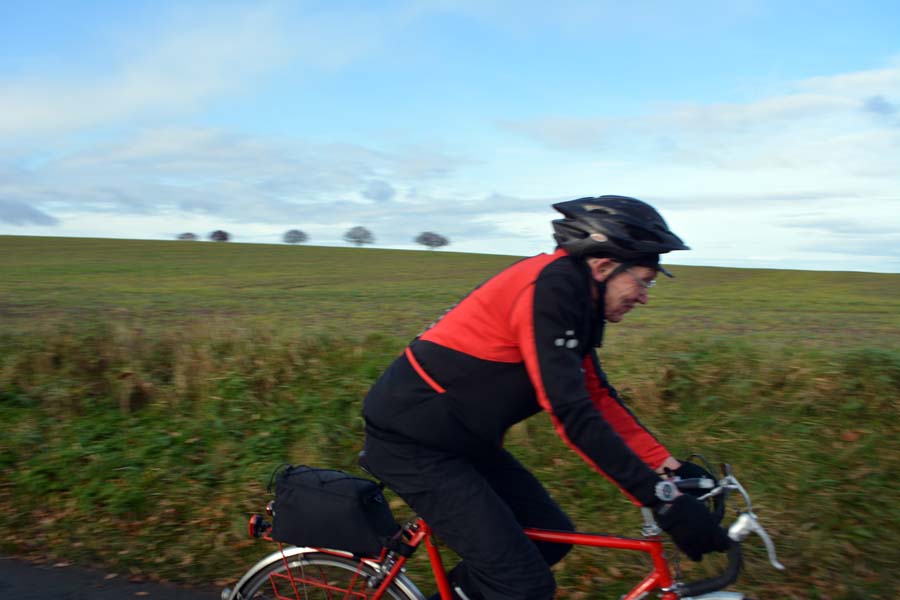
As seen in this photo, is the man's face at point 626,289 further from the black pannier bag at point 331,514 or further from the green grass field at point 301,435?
the green grass field at point 301,435

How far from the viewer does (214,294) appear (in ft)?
57.0

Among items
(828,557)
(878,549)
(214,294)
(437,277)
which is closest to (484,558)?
(828,557)

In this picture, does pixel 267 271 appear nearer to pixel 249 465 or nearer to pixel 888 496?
pixel 249 465

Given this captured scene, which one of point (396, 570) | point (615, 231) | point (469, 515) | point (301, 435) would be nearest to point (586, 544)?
point (469, 515)

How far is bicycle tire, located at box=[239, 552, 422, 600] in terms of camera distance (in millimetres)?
2990

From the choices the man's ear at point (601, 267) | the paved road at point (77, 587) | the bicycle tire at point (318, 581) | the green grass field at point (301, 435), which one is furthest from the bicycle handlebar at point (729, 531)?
the paved road at point (77, 587)

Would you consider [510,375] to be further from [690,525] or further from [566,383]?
[690,525]

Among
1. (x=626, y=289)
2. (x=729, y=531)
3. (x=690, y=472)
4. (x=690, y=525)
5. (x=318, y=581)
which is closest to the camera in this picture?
(x=690, y=525)

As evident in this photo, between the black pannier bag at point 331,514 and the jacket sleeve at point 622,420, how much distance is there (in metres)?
0.88

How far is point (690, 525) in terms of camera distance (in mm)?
2369

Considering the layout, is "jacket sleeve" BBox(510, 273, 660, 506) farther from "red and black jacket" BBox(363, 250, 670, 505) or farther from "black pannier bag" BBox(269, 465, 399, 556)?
"black pannier bag" BBox(269, 465, 399, 556)

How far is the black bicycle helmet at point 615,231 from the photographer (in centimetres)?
252

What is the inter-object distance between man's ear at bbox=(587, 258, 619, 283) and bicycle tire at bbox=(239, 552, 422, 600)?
133 cm

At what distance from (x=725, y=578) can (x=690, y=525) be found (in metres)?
0.33
